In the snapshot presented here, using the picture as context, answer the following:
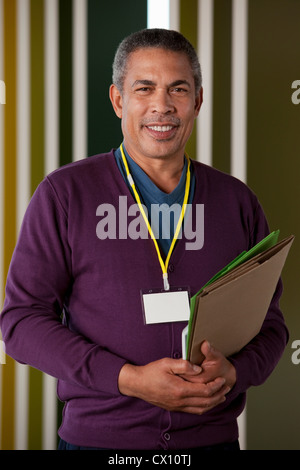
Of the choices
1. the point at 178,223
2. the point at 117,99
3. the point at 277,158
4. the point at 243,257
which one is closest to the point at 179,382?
the point at 243,257

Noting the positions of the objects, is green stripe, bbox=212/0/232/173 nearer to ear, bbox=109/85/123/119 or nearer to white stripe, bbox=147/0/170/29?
white stripe, bbox=147/0/170/29

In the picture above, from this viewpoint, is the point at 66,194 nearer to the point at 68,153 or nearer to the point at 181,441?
the point at 181,441

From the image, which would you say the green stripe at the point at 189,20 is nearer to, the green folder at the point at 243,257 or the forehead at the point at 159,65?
the forehead at the point at 159,65

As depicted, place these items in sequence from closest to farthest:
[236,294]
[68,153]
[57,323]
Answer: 1. [236,294]
2. [57,323]
3. [68,153]

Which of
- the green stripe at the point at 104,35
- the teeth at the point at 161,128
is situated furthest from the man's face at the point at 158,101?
the green stripe at the point at 104,35

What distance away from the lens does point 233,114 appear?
2.69 metres

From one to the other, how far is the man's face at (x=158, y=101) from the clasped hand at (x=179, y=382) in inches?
22.2

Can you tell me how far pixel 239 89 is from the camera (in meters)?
2.67

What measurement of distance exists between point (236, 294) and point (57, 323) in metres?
0.42

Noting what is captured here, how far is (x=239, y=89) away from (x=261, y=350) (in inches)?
55.9

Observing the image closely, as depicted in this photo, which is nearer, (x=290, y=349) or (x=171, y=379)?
(x=171, y=379)

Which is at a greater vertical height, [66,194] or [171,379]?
[66,194]

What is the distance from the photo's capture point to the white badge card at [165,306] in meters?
1.52

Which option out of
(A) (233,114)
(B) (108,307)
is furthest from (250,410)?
(B) (108,307)
